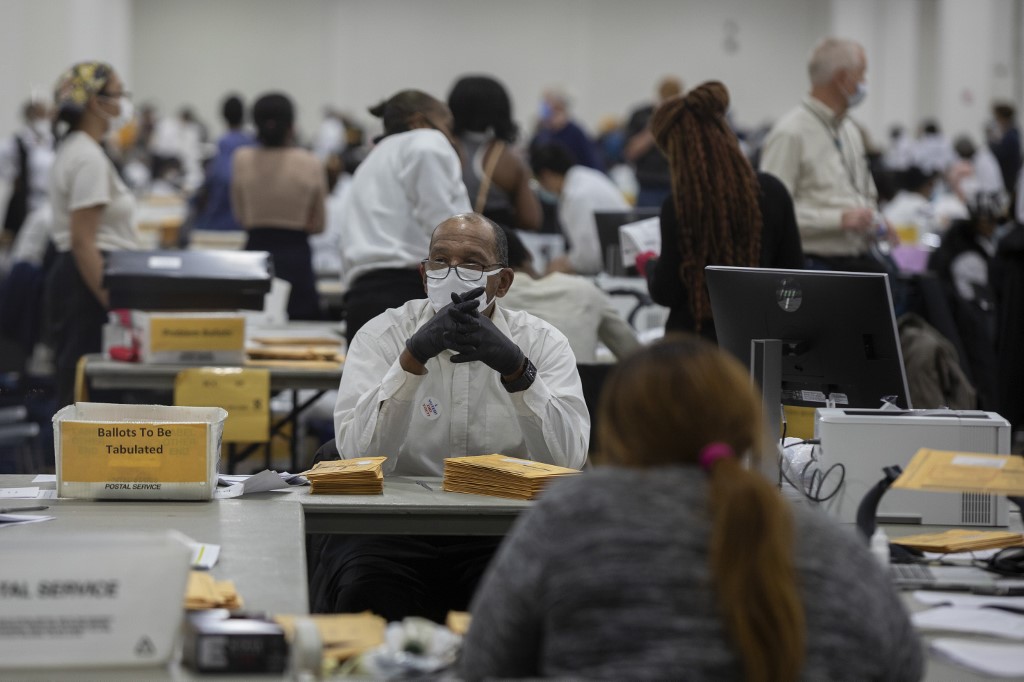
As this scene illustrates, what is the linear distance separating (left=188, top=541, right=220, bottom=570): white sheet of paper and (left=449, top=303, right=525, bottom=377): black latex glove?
79cm

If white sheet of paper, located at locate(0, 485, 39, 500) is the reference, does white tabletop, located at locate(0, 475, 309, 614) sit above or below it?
below

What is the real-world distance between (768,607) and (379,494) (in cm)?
151

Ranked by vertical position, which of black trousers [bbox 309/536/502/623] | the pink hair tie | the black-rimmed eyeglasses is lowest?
black trousers [bbox 309/536/502/623]

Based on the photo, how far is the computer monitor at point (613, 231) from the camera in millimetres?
6223

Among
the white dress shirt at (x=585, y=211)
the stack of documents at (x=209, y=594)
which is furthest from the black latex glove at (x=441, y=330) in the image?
the white dress shirt at (x=585, y=211)

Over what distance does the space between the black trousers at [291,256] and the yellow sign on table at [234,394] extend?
7.38ft

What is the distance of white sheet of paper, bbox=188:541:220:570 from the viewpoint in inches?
87.4

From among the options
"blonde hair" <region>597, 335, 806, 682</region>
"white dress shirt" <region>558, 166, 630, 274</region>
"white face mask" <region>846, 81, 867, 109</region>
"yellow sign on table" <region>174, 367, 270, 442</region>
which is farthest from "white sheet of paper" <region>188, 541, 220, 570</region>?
"white dress shirt" <region>558, 166, 630, 274</region>

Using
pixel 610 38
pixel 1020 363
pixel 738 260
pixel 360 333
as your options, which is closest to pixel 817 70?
pixel 738 260

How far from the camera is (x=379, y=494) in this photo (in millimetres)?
2877

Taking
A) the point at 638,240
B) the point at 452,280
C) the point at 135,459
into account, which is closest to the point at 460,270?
the point at 452,280

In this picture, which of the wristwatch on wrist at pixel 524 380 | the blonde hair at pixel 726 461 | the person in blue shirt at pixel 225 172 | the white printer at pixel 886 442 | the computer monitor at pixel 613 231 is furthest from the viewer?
the person in blue shirt at pixel 225 172

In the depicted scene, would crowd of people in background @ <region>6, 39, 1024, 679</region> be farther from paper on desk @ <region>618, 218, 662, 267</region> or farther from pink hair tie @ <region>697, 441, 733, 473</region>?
paper on desk @ <region>618, 218, 662, 267</region>

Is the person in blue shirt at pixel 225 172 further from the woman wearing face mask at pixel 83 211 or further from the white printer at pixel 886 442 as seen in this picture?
the white printer at pixel 886 442
